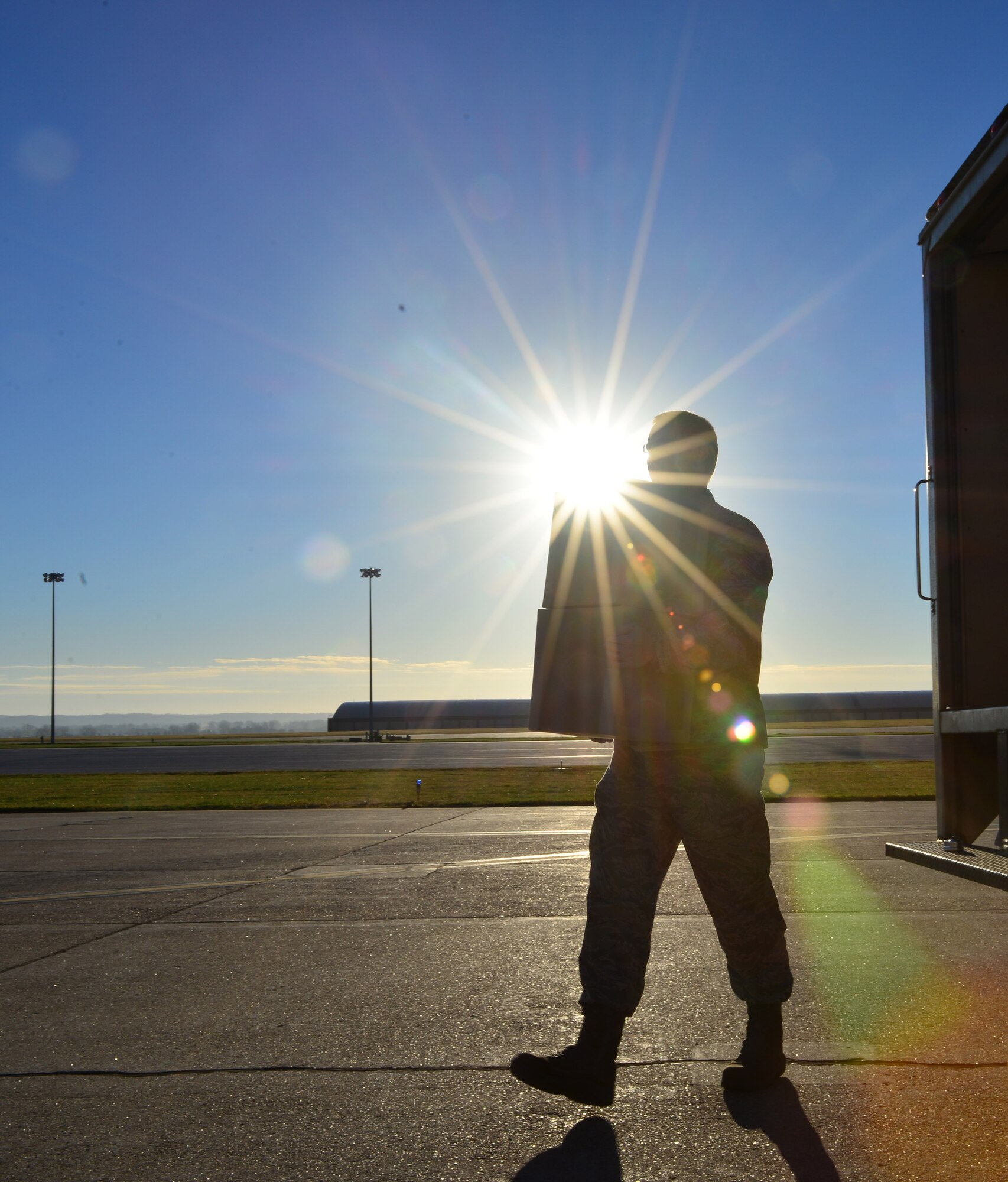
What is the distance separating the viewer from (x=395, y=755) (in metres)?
36.8

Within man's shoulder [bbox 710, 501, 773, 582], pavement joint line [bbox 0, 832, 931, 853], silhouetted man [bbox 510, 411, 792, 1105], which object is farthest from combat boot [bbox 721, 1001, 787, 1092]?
pavement joint line [bbox 0, 832, 931, 853]

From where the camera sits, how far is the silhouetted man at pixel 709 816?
3.12 metres

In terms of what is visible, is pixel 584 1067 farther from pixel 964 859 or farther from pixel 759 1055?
pixel 964 859

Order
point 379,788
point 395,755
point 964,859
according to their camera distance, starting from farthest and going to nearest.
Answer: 1. point 395,755
2. point 379,788
3. point 964,859

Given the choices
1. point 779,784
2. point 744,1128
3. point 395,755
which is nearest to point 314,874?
point 744,1128

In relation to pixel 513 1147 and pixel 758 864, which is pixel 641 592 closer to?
pixel 758 864

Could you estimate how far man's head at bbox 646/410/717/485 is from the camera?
3.44m

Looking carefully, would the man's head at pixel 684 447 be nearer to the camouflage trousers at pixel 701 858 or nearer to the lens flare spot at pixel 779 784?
the camouflage trousers at pixel 701 858

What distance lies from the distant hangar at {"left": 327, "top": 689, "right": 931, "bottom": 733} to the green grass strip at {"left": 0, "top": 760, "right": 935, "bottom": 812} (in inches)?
2357

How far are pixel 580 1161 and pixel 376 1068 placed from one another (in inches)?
37.3

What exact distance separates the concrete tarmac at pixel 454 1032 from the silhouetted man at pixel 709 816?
12 cm

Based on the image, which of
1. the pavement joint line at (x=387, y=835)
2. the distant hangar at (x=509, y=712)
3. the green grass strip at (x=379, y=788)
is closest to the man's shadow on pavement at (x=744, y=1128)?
the pavement joint line at (x=387, y=835)

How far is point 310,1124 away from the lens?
2902 millimetres

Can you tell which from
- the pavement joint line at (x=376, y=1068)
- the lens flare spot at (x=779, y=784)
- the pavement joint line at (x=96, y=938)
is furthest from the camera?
the lens flare spot at (x=779, y=784)
